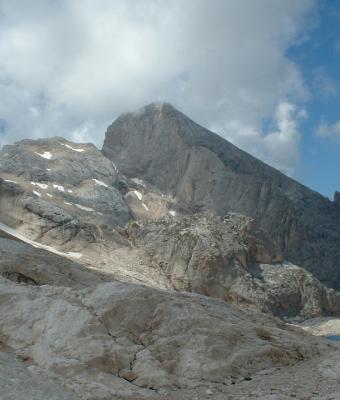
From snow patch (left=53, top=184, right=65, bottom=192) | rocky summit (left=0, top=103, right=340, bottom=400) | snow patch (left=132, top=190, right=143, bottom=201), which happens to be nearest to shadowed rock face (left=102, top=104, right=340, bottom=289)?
rocky summit (left=0, top=103, right=340, bottom=400)

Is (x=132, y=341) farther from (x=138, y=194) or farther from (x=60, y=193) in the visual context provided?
(x=138, y=194)

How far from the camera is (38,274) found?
73.6ft

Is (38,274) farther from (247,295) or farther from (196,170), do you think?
(196,170)

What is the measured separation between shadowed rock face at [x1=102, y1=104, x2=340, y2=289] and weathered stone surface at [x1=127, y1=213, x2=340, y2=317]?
3028 centimetres

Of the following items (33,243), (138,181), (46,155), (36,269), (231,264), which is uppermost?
(138,181)

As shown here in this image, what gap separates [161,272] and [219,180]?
50338 mm

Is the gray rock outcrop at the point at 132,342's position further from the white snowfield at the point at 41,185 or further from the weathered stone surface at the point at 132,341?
the white snowfield at the point at 41,185

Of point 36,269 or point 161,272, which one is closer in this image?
point 36,269

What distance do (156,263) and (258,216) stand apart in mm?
47623

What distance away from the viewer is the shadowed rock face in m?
128

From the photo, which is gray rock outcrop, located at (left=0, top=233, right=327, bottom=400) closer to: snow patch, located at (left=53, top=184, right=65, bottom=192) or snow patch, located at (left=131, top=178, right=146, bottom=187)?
snow patch, located at (left=53, top=184, right=65, bottom=192)

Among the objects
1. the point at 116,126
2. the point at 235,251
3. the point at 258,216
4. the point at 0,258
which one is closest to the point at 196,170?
the point at 258,216

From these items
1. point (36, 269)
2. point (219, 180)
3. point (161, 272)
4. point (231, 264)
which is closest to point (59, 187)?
point (219, 180)

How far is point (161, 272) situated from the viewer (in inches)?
3241
